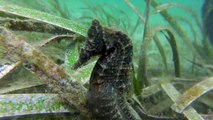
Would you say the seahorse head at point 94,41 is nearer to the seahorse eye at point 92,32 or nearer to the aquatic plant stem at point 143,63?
the seahorse eye at point 92,32

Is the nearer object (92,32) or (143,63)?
(92,32)

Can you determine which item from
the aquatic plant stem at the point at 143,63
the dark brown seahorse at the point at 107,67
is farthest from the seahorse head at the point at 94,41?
the aquatic plant stem at the point at 143,63

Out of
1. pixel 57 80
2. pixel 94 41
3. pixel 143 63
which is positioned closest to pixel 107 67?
pixel 94 41

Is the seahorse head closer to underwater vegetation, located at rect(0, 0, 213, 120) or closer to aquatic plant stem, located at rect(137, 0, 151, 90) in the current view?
underwater vegetation, located at rect(0, 0, 213, 120)

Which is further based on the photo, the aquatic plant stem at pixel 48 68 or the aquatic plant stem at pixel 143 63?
the aquatic plant stem at pixel 143 63

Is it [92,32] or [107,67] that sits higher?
[92,32]

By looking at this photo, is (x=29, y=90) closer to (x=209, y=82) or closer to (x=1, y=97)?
(x=1, y=97)

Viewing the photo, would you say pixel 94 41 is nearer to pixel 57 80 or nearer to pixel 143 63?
pixel 57 80

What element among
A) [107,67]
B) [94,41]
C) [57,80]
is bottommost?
[57,80]

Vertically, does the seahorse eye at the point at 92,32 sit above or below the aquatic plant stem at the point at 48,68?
above
